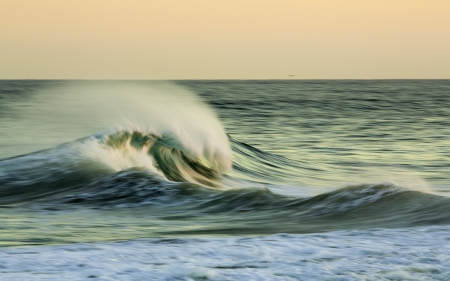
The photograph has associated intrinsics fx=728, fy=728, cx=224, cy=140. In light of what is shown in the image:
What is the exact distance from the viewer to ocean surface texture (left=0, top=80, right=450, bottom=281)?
17.7 ft

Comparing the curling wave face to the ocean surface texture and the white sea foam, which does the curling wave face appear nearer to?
the ocean surface texture

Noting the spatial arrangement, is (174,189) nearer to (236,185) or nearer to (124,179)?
(124,179)

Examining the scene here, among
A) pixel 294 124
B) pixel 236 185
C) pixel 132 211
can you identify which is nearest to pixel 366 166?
pixel 236 185

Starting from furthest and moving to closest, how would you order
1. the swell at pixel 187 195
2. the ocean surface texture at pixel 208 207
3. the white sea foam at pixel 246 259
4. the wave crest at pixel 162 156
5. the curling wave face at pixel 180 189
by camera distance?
the wave crest at pixel 162 156, the swell at pixel 187 195, the curling wave face at pixel 180 189, the ocean surface texture at pixel 208 207, the white sea foam at pixel 246 259

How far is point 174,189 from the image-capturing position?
31.8 feet

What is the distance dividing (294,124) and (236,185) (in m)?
15.7

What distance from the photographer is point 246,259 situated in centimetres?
557

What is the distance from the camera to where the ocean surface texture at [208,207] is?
539 centimetres

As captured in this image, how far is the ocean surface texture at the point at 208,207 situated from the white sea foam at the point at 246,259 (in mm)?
14

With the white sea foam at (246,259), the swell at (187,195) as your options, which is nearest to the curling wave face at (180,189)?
the swell at (187,195)

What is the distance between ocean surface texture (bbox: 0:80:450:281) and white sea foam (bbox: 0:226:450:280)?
0.01m

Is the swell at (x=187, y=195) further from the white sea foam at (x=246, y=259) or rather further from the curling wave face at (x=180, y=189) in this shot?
the white sea foam at (x=246, y=259)

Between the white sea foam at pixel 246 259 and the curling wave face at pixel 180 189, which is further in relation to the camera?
the curling wave face at pixel 180 189

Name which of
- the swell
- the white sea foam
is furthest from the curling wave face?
the white sea foam
